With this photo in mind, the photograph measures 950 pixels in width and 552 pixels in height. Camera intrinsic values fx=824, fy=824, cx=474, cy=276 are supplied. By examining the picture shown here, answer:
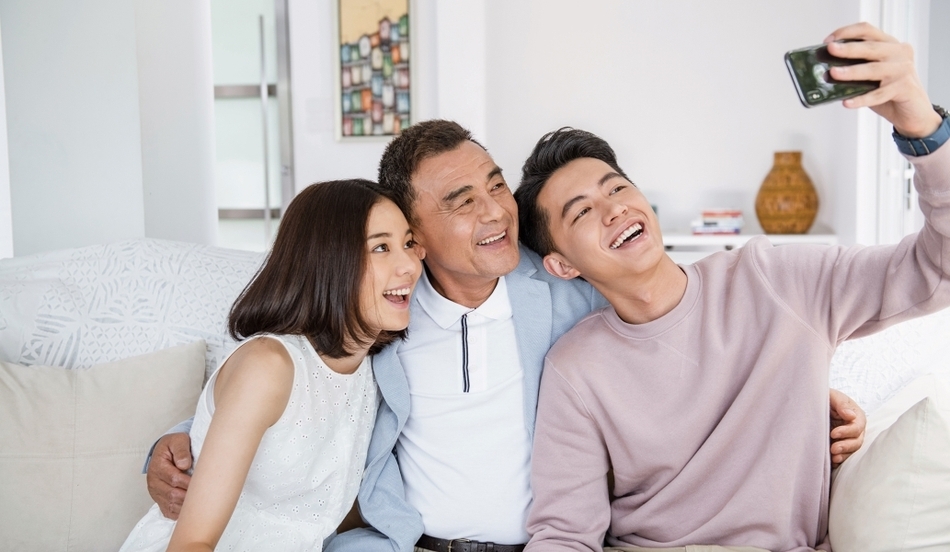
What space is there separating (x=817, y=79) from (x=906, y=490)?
2.28ft

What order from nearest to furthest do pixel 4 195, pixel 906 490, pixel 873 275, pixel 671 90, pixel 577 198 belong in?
pixel 906 490 → pixel 873 275 → pixel 577 198 → pixel 4 195 → pixel 671 90

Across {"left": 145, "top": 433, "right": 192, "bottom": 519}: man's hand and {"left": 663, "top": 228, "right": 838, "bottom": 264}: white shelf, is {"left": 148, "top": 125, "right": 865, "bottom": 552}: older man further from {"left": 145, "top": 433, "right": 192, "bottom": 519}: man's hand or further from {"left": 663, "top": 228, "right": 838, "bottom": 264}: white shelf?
{"left": 663, "top": 228, "right": 838, "bottom": 264}: white shelf

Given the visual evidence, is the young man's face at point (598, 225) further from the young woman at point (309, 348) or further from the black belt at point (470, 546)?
the black belt at point (470, 546)

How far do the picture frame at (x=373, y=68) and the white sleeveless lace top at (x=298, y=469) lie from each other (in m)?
3.13

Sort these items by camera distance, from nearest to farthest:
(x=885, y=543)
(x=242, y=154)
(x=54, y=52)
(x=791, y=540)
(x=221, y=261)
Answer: (x=885, y=543), (x=791, y=540), (x=221, y=261), (x=54, y=52), (x=242, y=154)

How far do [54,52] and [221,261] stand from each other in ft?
4.33

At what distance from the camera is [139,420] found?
70.7 inches

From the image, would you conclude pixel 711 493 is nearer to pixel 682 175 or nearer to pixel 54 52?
pixel 54 52

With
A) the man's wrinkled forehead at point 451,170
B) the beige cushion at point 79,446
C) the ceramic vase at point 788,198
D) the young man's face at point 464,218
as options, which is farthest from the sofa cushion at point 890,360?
the ceramic vase at point 788,198

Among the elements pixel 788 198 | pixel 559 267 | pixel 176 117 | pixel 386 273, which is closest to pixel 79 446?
pixel 386 273

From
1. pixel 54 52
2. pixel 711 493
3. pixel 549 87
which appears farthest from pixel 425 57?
pixel 711 493

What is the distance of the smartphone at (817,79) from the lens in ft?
3.72

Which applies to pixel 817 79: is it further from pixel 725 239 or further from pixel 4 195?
pixel 725 239

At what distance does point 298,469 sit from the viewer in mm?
1550
